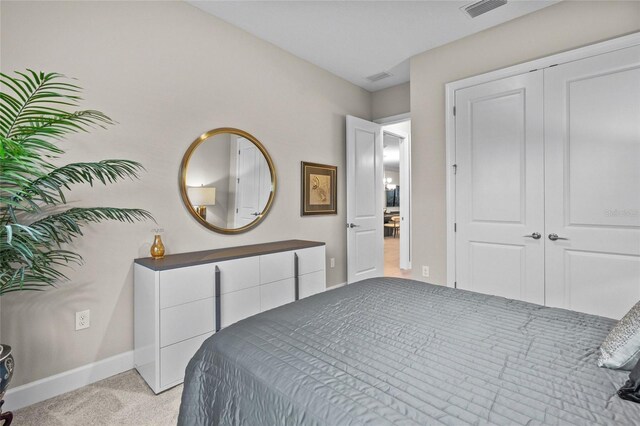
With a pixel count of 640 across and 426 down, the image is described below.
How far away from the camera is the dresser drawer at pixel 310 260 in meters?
2.94

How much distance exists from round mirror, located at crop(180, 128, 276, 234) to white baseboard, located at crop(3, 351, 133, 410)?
45.3 inches

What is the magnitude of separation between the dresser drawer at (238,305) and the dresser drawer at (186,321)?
0.09 meters

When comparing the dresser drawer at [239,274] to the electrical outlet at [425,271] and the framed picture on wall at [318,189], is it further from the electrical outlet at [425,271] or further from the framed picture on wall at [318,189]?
the electrical outlet at [425,271]

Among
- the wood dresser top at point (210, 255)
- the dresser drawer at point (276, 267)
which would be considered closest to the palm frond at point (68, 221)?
the wood dresser top at point (210, 255)

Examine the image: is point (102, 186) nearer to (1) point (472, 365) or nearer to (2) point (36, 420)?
(2) point (36, 420)

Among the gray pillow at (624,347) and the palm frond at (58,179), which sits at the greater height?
the palm frond at (58,179)

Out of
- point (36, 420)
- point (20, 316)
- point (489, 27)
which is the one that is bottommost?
point (36, 420)

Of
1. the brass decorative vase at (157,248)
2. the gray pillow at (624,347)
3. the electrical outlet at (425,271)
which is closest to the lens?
the gray pillow at (624,347)

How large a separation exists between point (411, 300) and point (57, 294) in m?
2.13

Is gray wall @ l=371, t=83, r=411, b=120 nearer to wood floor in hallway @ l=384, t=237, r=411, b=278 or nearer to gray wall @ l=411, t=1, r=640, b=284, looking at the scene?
gray wall @ l=411, t=1, r=640, b=284

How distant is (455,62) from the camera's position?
3.17m

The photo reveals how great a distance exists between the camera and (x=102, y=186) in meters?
2.13

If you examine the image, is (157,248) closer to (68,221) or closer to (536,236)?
(68,221)

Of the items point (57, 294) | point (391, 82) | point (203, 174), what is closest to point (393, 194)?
point (391, 82)
